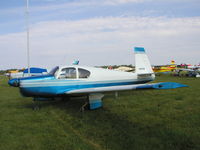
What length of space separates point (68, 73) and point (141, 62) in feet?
13.2

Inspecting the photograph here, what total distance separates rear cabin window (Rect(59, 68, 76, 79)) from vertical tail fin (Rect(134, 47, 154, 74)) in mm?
3485

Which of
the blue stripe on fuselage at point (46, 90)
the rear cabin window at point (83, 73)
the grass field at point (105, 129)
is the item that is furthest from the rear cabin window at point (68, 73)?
the grass field at point (105, 129)

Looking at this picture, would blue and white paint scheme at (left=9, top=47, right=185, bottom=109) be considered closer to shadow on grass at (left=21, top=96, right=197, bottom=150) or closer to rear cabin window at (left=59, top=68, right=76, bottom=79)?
rear cabin window at (left=59, top=68, right=76, bottom=79)

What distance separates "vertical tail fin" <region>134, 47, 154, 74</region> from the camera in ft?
30.5

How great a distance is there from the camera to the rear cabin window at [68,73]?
7.17m

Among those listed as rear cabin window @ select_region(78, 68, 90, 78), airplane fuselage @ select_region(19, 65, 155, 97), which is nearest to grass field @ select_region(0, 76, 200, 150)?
A: airplane fuselage @ select_region(19, 65, 155, 97)

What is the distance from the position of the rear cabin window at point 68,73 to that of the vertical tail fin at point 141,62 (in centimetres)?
348

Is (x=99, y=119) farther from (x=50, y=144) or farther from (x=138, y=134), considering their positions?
(x=50, y=144)

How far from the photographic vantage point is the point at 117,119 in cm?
565

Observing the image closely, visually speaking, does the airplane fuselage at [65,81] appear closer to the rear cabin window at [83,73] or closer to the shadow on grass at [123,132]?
the rear cabin window at [83,73]

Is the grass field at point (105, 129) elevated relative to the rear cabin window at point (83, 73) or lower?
lower

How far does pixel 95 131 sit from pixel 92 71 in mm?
3606

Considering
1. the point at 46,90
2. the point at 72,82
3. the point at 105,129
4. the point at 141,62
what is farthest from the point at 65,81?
the point at 141,62

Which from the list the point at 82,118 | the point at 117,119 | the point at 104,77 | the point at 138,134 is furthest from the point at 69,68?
the point at 138,134
